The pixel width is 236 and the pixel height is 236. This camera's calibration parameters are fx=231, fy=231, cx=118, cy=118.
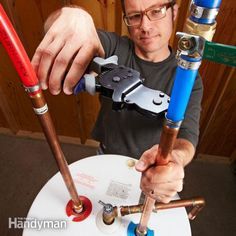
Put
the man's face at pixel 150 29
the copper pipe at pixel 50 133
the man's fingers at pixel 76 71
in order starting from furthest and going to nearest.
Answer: the man's face at pixel 150 29 < the man's fingers at pixel 76 71 < the copper pipe at pixel 50 133

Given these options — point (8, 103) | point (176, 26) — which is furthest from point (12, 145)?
point (176, 26)

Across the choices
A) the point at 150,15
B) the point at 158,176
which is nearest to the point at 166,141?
the point at 158,176

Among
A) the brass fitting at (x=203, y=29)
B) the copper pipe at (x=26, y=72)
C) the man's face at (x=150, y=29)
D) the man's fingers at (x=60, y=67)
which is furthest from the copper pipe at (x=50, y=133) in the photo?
the man's face at (x=150, y=29)

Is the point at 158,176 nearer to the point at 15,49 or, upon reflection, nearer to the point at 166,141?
the point at 166,141

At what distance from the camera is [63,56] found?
1.53 feet

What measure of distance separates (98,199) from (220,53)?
1.89ft

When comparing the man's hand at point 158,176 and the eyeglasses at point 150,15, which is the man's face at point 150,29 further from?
the man's hand at point 158,176

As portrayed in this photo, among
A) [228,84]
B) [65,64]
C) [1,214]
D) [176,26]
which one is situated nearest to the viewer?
→ [65,64]

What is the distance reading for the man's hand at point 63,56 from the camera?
1.50 ft

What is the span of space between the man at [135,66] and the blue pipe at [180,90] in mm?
125

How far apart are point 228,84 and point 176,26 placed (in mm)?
377

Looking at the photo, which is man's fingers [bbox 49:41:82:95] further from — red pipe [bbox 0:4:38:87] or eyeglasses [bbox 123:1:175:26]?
eyeglasses [bbox 123:1:175:26]

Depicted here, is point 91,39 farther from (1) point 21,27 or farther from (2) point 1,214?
(2) point 1,214

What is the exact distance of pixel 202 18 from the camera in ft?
0.75
